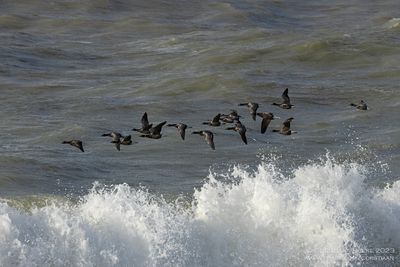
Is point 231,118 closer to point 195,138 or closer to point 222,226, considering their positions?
point 222,226

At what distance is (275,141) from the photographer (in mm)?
25594

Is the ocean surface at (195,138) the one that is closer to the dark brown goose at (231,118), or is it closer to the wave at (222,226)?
the wave at (222,226)

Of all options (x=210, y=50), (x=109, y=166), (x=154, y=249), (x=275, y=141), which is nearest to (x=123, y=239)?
(x=154, y=249)

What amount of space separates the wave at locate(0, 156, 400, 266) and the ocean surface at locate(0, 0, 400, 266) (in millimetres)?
24

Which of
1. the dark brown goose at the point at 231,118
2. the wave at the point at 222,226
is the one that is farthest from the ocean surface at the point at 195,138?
the dark brown goose at the point at 231,118

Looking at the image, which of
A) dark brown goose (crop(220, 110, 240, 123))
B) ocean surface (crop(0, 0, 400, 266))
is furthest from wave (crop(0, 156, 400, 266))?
dark brown goose (crop(220, 110, 240, 123))

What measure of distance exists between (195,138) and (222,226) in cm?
643

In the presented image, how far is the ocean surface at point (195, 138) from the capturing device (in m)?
18.4

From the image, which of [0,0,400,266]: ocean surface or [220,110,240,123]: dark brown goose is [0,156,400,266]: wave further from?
[220,110,240,123]: dark brown goose

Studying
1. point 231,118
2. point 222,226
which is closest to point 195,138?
point 231,118

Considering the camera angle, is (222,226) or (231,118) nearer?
(222,226)

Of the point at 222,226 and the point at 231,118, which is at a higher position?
the point at 231,118

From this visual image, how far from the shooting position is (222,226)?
1911 centimetres

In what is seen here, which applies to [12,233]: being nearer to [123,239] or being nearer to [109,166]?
[123,239]
